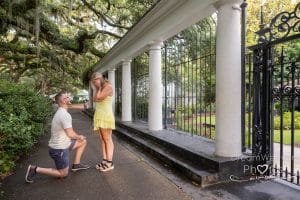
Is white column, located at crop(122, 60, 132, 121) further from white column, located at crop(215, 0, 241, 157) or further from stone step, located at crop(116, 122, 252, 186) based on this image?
white column, located at crop(215, 0, 241, 157)

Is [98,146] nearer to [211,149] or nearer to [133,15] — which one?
[211,149]

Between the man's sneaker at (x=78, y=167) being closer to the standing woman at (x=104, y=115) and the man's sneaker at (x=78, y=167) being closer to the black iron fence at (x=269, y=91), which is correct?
the standing woman at (x=104, y=115)

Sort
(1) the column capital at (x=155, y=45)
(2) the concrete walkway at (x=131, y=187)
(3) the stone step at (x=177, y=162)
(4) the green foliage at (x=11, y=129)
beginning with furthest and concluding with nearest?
(1) the column capital at (x=155, y=45)
(4) the green foliage at (x=11, y=129)
(3) the stone step at (x=177, y=162)
(2) the concrete walkway at (x=131, y=187)

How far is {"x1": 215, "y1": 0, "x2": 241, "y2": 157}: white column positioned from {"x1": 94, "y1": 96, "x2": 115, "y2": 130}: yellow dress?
1.92 meters

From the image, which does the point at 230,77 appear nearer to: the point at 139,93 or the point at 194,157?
the point at 194,157

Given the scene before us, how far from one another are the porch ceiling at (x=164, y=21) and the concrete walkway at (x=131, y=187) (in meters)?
2.91

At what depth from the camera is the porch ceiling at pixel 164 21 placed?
5645 millimetres

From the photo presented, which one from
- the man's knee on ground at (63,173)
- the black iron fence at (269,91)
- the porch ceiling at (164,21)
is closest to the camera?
the black iron fence at (269,91)

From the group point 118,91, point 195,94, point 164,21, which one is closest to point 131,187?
point 195,94

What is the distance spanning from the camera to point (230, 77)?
4789mm

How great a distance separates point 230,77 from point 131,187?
7.47 ft

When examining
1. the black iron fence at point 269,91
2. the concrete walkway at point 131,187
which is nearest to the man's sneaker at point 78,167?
the concrete walkway at point 131,187

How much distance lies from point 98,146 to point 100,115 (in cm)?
293

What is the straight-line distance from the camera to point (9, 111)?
223 inches
